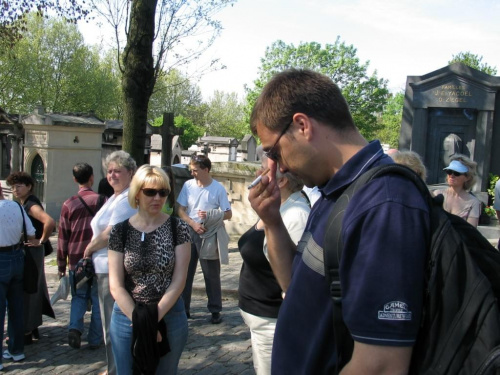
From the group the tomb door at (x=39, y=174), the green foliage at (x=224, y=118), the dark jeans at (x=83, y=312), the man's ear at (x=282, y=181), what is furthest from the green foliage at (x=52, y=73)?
the man's ear at (x=282, y=181)

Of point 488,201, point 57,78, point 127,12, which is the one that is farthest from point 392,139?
point 127,12

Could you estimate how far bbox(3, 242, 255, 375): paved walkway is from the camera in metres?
5.09

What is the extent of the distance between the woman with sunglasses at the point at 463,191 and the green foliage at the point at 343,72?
1747 inches

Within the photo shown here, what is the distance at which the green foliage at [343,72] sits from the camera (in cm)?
5094

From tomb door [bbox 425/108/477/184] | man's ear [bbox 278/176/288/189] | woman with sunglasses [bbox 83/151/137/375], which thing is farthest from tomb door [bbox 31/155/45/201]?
man's ear [bbox 278/176/288/189]

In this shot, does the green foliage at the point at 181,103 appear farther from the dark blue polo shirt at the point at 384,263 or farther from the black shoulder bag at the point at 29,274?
the dark blue polo shirt at the point at 384,263

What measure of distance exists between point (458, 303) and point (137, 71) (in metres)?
7.80

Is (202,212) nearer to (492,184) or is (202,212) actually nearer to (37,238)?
(37,238)

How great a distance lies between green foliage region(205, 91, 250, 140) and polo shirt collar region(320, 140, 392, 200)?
2597 inches

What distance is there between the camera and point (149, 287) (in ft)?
11.9

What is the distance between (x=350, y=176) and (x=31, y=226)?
4607mm

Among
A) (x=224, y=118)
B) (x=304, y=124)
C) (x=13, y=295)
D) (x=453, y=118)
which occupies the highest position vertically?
(x=224, y=118)

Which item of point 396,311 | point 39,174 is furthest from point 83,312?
point 39,174

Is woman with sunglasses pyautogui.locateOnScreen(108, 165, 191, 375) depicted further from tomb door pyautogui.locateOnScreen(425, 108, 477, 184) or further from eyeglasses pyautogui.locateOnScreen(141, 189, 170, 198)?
tomb door pyautogui.locateOnScreen(425, 108, 477, 184)
